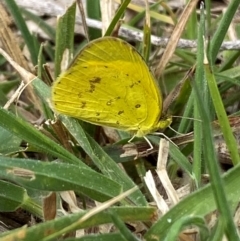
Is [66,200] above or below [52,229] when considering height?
below

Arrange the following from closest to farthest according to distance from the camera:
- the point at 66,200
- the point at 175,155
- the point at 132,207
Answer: the point at 132,207
the point at 66,200
the point at 175,155

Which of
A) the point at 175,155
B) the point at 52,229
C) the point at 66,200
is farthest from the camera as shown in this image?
the point at 175,155

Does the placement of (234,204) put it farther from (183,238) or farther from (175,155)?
(175,155)

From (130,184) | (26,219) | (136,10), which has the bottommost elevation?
(26,219)

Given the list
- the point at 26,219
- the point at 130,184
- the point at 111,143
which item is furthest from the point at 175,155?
the point at 26,219

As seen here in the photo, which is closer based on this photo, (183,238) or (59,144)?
(183,238)
